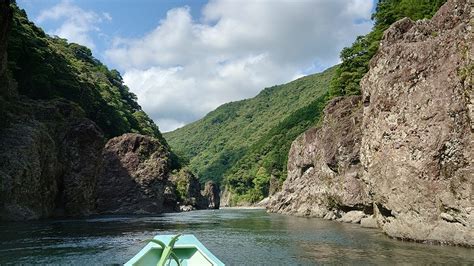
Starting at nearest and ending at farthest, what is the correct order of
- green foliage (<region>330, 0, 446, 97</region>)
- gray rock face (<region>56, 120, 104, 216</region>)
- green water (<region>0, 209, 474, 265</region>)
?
green water (<region>0, 209, 474, 265</region>), gray rock face (<region>56, 120, 104, 216</region>), green foliage (<region>330, 0, 446, 97</region>)

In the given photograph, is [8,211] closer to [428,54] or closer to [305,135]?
[428,54]

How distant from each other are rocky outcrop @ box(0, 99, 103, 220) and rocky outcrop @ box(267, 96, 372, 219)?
Answer: 3148 cm

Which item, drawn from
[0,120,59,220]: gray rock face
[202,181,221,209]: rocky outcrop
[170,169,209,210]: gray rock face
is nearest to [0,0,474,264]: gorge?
[0,120,59,220]: gray rock face

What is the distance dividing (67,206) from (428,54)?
4735cm

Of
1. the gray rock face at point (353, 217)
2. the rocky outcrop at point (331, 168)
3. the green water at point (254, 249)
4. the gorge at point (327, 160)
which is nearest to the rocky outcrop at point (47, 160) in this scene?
the gorge at point (327, 160)

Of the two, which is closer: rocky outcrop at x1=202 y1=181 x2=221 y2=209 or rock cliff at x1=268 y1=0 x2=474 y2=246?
rock cliff at x1=268 y1=0 x2=474 y2=246

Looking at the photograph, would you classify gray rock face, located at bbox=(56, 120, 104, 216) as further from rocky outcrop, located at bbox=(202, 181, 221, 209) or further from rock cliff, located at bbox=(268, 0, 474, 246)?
rocky outcrop, located at bbox=(202, 181, 221, 209)

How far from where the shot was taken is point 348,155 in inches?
1945

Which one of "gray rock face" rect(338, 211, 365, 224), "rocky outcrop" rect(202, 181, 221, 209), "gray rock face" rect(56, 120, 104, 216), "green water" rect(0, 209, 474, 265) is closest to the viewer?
"green water" rect(0, 209, 474, 265)

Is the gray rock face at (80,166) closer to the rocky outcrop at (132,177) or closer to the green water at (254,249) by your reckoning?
the rocky outcrop at (132,177)

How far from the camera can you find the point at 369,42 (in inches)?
2756

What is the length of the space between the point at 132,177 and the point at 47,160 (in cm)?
3026

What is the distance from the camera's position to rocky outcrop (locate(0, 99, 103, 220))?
42.3 meters

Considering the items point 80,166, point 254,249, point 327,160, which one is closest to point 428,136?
point 254,249
